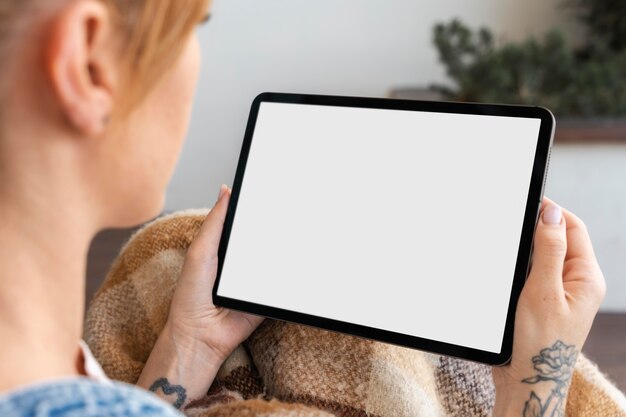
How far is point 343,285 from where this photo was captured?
0.63 meters

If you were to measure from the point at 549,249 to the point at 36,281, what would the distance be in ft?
1.27

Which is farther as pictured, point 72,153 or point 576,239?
point 576,239

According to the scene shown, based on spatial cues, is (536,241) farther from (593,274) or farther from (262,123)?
(262,123)

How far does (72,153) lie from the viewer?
355 mm

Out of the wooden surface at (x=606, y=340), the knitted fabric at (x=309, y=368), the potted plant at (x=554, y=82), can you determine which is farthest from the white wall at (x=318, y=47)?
the knitted fabric at (x=309, y=368)

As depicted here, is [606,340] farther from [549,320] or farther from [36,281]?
[36,281]

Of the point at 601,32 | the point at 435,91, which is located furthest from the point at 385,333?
the point at 601,32

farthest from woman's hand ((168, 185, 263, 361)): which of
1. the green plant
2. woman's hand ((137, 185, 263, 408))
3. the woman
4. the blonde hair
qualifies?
the green plant

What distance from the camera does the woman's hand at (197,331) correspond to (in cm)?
68

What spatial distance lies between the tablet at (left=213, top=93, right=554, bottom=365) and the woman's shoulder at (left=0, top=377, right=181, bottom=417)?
0.31 m

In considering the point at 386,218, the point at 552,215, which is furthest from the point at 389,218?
the point at 552,215

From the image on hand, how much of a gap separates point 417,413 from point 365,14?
203 cm

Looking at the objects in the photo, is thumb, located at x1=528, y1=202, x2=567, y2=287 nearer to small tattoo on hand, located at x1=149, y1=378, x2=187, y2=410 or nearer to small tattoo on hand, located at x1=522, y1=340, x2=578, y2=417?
small tattoo on hand, located at x1=522, y1=340, x2=578, y2=417

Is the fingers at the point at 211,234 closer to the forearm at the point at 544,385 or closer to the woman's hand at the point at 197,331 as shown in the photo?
the woman's hand at the point at 197,331
